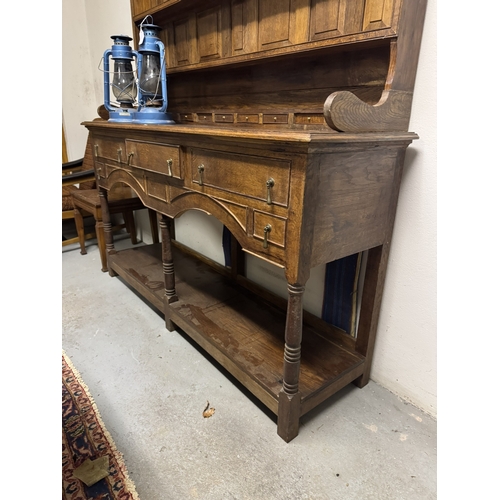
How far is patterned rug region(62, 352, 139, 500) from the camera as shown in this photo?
110cm

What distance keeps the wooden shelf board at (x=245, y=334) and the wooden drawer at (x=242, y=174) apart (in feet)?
2.24

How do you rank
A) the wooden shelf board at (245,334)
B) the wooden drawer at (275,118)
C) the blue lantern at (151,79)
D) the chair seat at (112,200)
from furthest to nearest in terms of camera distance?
the chair seat at (112,200) < the blue lantern at (151,79) < the wooden drawer at (275,118) < the wooden shelf board at (245,334)

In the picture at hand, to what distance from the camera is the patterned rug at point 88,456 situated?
110cm

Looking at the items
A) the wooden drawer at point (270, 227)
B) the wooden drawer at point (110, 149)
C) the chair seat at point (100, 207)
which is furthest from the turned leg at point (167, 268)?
the chair seat at point (100, 207)

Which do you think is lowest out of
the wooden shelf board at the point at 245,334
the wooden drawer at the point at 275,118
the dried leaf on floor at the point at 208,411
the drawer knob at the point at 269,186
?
the dried leaf on floor at the point at 208,411

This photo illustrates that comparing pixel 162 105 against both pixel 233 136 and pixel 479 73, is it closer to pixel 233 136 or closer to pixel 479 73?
pixel 233 136

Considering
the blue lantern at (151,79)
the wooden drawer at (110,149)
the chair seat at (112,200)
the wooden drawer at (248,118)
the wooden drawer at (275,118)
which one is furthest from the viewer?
the chair seat at (112,200)

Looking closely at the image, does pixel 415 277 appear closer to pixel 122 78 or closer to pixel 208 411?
pixel 208 411

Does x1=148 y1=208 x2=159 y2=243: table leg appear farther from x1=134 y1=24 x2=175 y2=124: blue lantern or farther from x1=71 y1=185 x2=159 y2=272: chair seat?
x1=134 y1=24 x2=175 y2=124: blue lantern

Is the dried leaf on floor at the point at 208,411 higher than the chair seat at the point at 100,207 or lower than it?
lower

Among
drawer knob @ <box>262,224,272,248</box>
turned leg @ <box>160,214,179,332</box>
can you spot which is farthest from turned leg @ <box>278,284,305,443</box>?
turned leg @ <box>160,214,179,332</box>

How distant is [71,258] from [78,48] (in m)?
1.97

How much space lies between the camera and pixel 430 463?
1.21 meters

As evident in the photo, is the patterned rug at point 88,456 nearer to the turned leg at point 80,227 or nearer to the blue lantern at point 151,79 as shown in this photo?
the blue lantern at point 151,79
